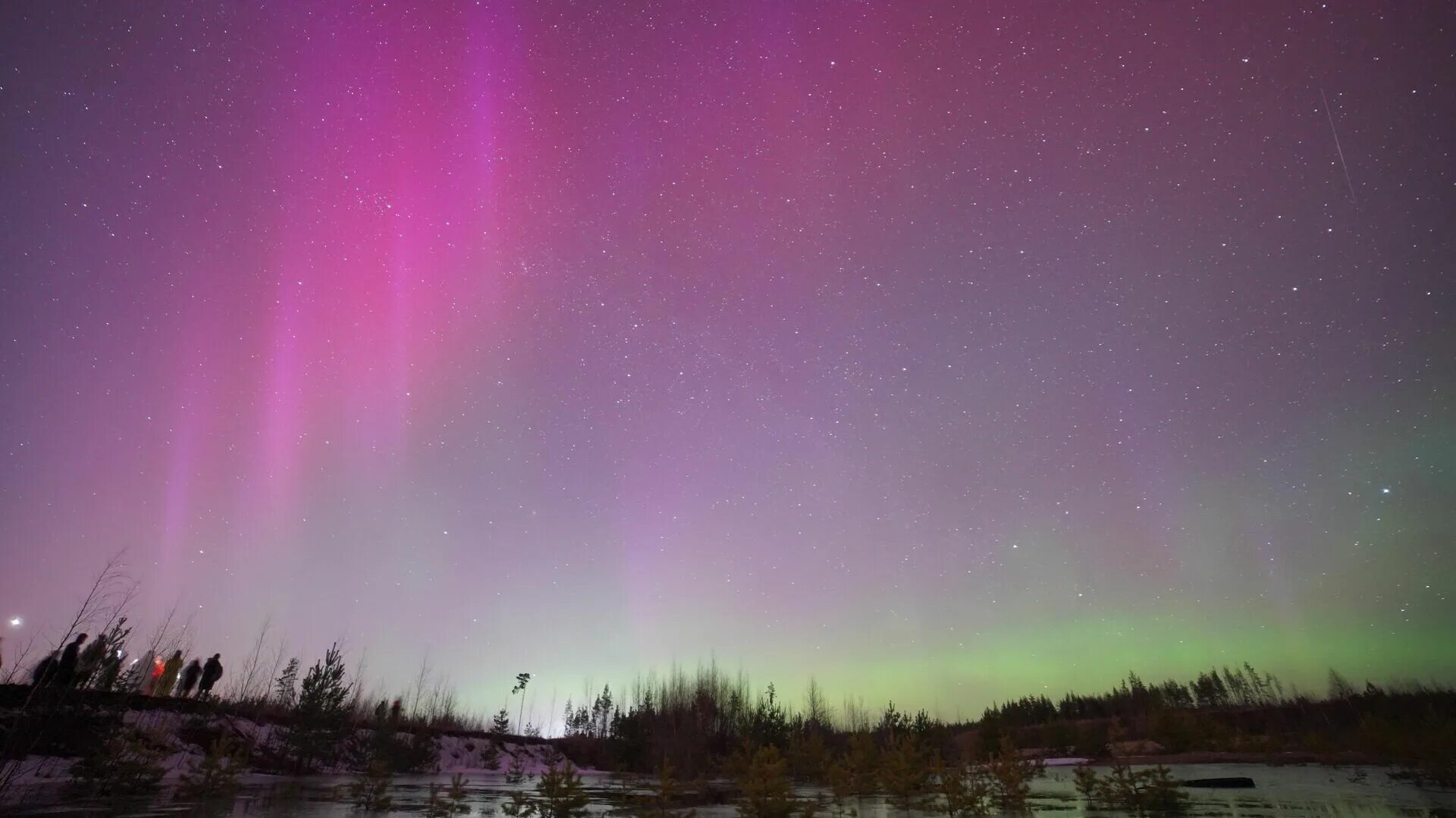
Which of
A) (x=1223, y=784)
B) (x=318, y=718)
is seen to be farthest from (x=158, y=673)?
(x=1223, y=784)

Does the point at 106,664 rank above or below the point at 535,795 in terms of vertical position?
above

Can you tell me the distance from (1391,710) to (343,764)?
81267 millimetres

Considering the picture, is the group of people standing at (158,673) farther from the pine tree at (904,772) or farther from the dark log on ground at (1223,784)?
the dark log on ground at (1223,784)

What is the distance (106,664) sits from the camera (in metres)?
23.7

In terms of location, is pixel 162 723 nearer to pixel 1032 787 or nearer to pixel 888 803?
pixel 888 803

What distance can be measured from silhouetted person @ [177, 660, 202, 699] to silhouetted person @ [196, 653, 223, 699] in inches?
27.0

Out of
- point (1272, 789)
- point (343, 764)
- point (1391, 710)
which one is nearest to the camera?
point (1272, 789)

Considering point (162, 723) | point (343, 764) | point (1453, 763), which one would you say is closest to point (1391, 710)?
point (1453, 763)

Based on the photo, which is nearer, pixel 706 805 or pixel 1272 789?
pixel 706 805

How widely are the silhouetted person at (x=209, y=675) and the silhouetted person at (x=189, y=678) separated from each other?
2.25 feet

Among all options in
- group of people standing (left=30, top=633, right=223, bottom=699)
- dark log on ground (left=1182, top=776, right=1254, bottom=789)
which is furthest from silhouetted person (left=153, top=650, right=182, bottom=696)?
dark log on ground (left=1182, top=776, right=1254, bottom=789)

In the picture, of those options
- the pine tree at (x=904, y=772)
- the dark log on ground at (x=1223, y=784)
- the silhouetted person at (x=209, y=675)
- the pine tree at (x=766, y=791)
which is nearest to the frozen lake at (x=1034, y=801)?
the dark log on ground at (x=1223, y=784)

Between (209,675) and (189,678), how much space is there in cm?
250

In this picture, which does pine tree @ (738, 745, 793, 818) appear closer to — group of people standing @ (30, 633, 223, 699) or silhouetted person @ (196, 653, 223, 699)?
group of people standing @ (30, 633, 223, 699)
